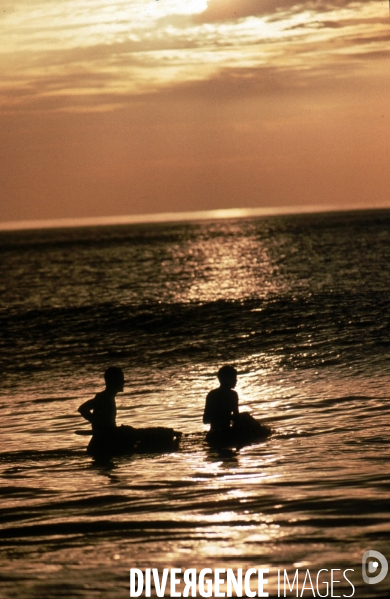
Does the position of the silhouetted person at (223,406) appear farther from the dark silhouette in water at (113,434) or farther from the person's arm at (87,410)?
the person's arm at (87,410)

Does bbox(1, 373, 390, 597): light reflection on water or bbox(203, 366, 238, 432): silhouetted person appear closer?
bbox(1, 373, 390, 597): light reflection on water

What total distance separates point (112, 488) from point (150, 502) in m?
0.87

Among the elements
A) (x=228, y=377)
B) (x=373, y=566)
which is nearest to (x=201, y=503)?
(x=373, y=566)

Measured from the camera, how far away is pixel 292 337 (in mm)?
25109

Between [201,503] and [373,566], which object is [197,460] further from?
[373,566]

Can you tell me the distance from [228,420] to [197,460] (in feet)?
3.68

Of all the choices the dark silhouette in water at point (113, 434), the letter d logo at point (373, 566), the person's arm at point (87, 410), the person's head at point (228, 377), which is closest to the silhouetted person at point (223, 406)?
the person's head at point (228, 377)

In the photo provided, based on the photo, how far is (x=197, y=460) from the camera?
10773mm

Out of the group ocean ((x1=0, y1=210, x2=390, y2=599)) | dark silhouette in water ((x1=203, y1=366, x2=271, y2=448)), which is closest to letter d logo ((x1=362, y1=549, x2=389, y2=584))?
ocean ((x1=0, y1=210, x2=390, y2=599))

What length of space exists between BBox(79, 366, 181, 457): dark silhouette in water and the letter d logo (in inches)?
186

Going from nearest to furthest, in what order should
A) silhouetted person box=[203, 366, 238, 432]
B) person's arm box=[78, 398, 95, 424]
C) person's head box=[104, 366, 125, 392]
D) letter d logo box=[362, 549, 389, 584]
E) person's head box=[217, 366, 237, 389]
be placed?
1. letter d logo box=[362, 549, 389, 584]
2. person's head box=[104, 366, 125, 392]
3. person's arm box=[78, 398, 95, 424]
4. person's head box=[217, 366, 237, 389]
5. silhouetted person box=[203, 366, 238, 432]

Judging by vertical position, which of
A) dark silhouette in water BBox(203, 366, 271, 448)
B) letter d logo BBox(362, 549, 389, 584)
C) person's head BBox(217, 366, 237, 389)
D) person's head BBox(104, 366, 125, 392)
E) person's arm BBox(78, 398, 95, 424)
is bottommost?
letter d logo BBox(362, 549, 389, 584)

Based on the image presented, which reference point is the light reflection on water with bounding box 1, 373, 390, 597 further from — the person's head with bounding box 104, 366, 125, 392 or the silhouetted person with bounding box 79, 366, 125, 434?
the person's head with bounding box 104, 366, 125, 392

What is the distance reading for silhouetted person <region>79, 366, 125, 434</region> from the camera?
37.1 feet
